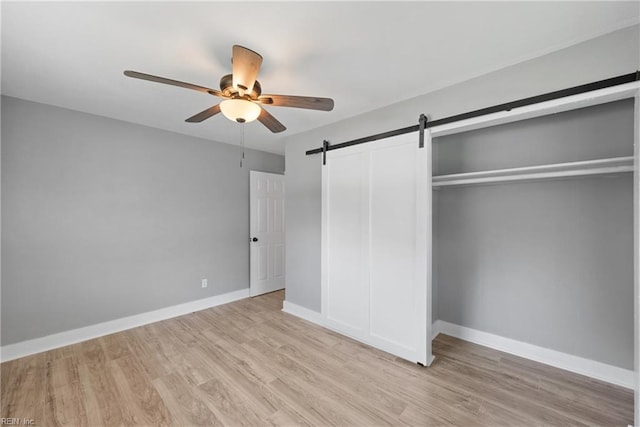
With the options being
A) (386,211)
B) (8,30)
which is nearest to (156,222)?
(8,30)

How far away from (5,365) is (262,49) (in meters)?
3.58

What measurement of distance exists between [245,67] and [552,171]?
2568 millimetres

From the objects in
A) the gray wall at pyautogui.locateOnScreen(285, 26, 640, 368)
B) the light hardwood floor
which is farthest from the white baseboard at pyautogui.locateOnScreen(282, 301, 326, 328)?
the light hardwood floor

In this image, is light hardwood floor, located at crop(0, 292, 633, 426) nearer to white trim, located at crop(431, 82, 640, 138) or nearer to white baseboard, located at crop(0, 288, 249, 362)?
white baseboard, located at crop(0, 288, 249, 362)

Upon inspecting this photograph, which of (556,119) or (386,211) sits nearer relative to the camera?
(556,119)

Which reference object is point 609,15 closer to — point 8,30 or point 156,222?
point 8,30

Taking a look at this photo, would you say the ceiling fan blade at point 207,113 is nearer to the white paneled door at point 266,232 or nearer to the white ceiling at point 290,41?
the white ceiling at point 290,41

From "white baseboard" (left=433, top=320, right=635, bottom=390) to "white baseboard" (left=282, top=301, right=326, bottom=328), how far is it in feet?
4.53

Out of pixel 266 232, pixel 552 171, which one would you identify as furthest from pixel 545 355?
pixel 266 232

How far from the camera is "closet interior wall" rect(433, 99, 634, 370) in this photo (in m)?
2.06

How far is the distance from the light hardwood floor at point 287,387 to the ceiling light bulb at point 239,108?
2085 millimetres

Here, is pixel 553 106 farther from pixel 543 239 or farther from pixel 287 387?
pixel 287 387

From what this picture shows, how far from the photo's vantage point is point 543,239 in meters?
2.39

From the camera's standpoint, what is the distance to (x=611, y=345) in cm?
207
